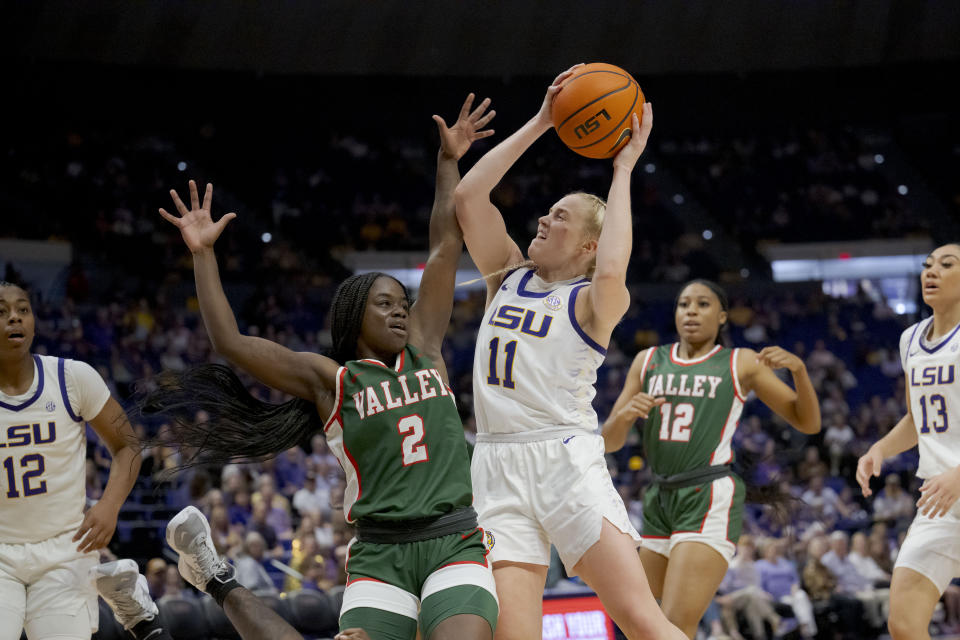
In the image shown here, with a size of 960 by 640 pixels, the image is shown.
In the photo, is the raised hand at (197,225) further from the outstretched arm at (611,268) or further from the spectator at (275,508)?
the spectator at (275,508)

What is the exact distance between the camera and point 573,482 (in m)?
3.85

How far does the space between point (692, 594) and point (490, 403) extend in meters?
1.79

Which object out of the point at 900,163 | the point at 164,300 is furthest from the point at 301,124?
the point at 900,163

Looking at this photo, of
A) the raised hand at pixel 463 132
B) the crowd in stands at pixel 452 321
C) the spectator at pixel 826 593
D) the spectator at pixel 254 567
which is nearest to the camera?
the raised hand at pixel 463 132

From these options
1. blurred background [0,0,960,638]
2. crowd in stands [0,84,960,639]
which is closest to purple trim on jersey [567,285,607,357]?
crowd in stands [0,84,960,639]

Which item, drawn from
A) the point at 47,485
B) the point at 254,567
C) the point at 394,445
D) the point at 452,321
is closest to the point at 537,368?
the point at 394,445

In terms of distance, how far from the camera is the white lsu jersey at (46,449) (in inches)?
178

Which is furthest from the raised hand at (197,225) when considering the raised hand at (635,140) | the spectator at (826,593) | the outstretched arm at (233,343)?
the spectator at (826,593)

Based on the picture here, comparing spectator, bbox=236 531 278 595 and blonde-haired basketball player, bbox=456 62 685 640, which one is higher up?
blonde-haired basketball player, bbox=456 62 685 640

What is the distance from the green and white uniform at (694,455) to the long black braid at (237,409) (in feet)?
7.72

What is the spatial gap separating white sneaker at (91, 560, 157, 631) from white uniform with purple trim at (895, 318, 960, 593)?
3528 mm

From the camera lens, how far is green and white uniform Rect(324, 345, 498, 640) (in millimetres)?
3338

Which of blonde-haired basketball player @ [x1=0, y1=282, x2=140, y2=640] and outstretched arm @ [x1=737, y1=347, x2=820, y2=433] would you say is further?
outstretched arm @ [x1=737, y1=347, x2=820, y2=433]

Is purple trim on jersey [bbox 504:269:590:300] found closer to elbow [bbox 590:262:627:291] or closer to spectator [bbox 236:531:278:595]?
elbow [bbox 590:262:627:291]
